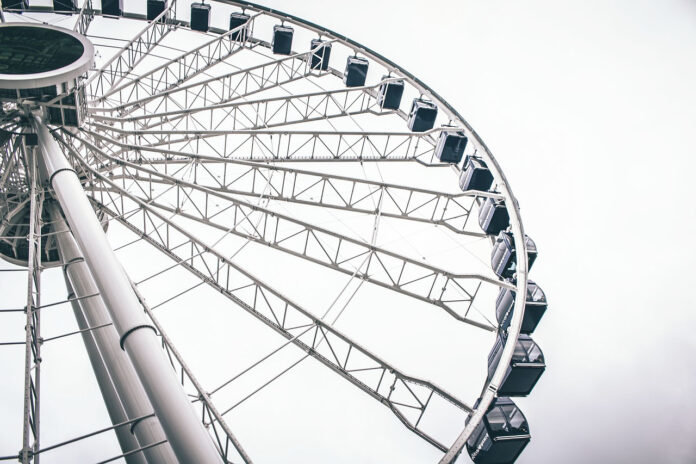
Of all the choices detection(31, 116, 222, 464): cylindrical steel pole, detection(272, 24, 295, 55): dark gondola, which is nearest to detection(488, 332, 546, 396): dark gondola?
detection(31, 116, 222, 464): cylindrical steel pole

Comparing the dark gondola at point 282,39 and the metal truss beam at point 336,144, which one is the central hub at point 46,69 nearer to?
the metal truss beam at point 336,144

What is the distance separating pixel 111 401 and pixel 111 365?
5.26 feet

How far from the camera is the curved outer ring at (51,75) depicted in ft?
36.7

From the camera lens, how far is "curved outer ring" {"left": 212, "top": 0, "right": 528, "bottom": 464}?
987cm

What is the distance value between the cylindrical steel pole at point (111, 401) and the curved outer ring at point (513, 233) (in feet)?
19.0

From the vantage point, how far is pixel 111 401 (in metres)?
10.7

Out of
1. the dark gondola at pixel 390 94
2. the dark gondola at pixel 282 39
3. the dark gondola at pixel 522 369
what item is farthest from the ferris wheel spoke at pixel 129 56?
the dark gondola at pixel 522 369

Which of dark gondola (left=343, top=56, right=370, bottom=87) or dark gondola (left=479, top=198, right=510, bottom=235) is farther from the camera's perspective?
dark gondola (left=343, top=56, right=370, bottom=87)

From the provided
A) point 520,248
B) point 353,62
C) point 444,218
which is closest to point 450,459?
point 520,248

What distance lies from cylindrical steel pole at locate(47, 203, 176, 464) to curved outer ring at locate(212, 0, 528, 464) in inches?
205

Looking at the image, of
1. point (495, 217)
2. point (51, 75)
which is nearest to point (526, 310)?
point (495, 217)

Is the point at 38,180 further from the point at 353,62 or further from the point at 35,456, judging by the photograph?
the point at 353,62

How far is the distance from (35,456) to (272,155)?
10745 millimetres

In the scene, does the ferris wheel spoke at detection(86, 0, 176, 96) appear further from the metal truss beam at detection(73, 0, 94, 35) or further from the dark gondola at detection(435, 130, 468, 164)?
the dark gondola at detection(435, 130, 468, 164)
